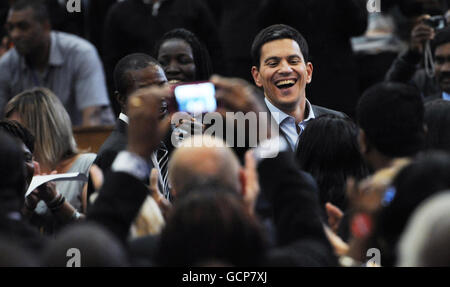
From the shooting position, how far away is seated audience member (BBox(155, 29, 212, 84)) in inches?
203

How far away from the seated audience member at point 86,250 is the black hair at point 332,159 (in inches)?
54.3

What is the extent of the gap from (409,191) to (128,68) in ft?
7.73

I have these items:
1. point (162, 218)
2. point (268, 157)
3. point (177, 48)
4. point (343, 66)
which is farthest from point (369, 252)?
point (343, 66)

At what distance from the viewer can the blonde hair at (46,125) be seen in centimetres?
467

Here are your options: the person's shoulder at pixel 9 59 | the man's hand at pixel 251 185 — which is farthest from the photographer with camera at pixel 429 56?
the person's shoulder at pixel 9 59

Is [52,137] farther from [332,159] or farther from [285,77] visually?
[332,159]

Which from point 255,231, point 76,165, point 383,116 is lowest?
point 76,165

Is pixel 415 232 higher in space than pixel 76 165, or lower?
higher

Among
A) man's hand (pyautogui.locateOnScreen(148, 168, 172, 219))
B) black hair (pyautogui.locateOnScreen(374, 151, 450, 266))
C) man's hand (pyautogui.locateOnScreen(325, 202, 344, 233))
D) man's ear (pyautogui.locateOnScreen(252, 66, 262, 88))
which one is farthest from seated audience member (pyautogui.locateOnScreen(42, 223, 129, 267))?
man's ear (pyautogui.locateOnScreen(252, 66, 262, 88))

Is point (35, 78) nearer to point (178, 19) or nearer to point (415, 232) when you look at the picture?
point (178, 19)

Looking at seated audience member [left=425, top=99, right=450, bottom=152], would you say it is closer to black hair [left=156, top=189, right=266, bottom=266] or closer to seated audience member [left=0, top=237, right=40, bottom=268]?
black hair [left=156, top=189, right=266, bottom=266]

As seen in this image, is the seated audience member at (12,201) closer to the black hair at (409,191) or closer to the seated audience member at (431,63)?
the black hair at (409,191)

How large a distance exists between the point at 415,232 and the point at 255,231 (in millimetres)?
443

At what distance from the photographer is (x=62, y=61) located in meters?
6.23
